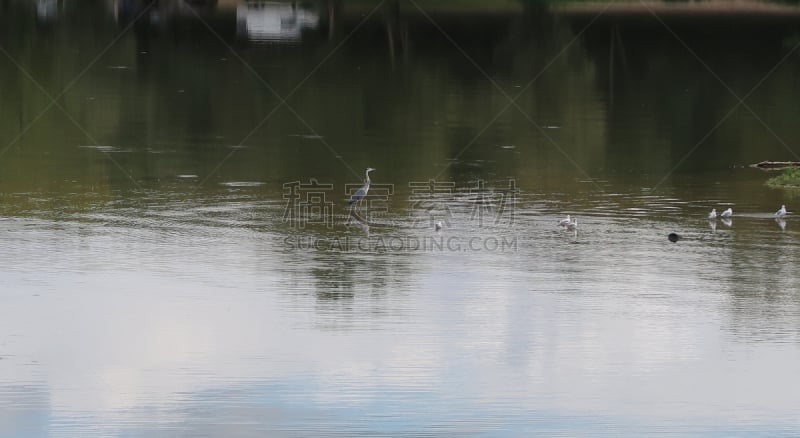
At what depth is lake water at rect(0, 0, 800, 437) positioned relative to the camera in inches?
434

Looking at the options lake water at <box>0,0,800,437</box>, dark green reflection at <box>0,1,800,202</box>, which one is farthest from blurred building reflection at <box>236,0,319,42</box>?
lake water at <box>0,0,800,437</box>

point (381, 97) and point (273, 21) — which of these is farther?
point (273, 21)

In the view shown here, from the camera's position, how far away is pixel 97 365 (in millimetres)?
11789

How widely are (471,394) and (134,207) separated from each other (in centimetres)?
814

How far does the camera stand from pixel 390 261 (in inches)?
617

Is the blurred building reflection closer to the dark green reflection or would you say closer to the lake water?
the dark green reflection

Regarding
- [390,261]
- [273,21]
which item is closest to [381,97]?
[390,261]

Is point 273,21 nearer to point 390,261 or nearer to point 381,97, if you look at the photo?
point 381,97

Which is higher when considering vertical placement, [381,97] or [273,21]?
[273,21]

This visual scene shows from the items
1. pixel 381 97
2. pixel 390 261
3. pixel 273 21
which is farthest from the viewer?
pixel 273 21

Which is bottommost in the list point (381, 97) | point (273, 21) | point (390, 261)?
point (390, 261)

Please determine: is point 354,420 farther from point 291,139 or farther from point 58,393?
point 291,139

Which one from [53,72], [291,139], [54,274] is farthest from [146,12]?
[54,274]

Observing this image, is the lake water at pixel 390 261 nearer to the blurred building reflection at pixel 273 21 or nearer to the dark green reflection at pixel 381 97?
the dark green reflection at pixel 381 97
